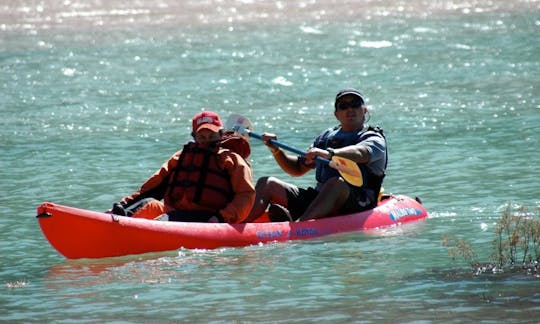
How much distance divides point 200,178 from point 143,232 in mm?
507

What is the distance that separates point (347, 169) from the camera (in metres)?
7.97

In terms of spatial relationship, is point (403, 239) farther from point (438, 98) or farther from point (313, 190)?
point (438, 98)

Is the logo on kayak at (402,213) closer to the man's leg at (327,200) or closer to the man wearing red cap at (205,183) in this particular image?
the man's leg at (327,200)

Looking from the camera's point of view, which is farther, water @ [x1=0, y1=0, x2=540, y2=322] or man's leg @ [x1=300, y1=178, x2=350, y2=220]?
man's leg @ [x1=300, y1=178, x2=350, y2=220]

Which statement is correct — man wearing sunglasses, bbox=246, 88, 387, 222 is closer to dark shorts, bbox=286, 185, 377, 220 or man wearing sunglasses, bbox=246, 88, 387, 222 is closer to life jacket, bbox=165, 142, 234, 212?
dark shorts, bbox=286, 185, 377, 220

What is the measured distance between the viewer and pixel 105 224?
7.49 m

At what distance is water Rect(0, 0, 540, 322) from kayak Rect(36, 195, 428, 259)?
0.10m

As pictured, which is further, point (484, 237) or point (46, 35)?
point (46, 35)

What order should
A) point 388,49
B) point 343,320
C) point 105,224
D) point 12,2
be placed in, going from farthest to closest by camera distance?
point 12,2, point 388,49, point 105,224, point 343,320

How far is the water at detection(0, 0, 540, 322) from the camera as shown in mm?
6629

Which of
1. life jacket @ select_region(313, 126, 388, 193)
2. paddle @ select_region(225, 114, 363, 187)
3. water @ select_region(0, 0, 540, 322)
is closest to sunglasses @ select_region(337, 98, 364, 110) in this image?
life jacket @ select_region(313, 126, 388, 193)

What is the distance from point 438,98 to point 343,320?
9.56 m

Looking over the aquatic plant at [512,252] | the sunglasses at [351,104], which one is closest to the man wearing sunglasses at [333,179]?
the sunglasses at [351,104]

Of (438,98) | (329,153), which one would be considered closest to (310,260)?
(329,153)
